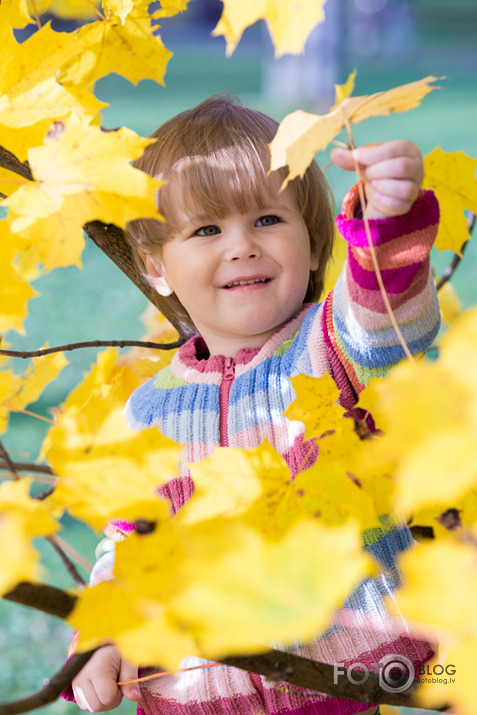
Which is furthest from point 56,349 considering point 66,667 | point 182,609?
point 182,609

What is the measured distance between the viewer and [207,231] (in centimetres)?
94

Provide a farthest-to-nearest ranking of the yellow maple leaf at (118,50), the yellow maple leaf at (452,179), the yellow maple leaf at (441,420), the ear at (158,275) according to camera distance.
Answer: the ear at (158,275) → the yellow maple leaf at (452,179) → the yellow maple leaf at (118,50) → the yellow maple leaf at (441,420)

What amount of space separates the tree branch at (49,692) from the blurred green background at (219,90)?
0.27 feet

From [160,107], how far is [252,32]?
19.9 ft

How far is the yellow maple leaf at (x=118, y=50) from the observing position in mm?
755

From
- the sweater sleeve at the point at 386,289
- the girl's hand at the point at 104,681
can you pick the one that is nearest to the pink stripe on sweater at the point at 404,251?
the sweater sleeve at the point at 386,289

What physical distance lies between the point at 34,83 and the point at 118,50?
18cm

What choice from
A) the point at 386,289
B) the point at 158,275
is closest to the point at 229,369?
the point at 158,275

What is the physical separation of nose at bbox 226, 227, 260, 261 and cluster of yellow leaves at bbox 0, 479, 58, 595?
20.1 inches

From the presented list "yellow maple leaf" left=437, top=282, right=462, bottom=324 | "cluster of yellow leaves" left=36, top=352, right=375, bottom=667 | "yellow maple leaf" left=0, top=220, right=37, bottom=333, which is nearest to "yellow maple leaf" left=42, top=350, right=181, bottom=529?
"cluster of yellow leaves" left=36, top=352, right=375, bottom=667

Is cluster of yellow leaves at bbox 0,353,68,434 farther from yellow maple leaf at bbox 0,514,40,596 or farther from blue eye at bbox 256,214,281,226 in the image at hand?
yellow maple leaf at bbox 0,514,40,596

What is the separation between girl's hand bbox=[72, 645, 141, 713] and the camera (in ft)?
2.64

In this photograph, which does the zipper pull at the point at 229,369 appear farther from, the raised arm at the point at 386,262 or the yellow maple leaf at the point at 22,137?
the yellow maple leaf at the point at 22,137

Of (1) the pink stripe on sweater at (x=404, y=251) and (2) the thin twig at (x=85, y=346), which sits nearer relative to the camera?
(1) the pink stripe on sweater at (x=404, y=251)
